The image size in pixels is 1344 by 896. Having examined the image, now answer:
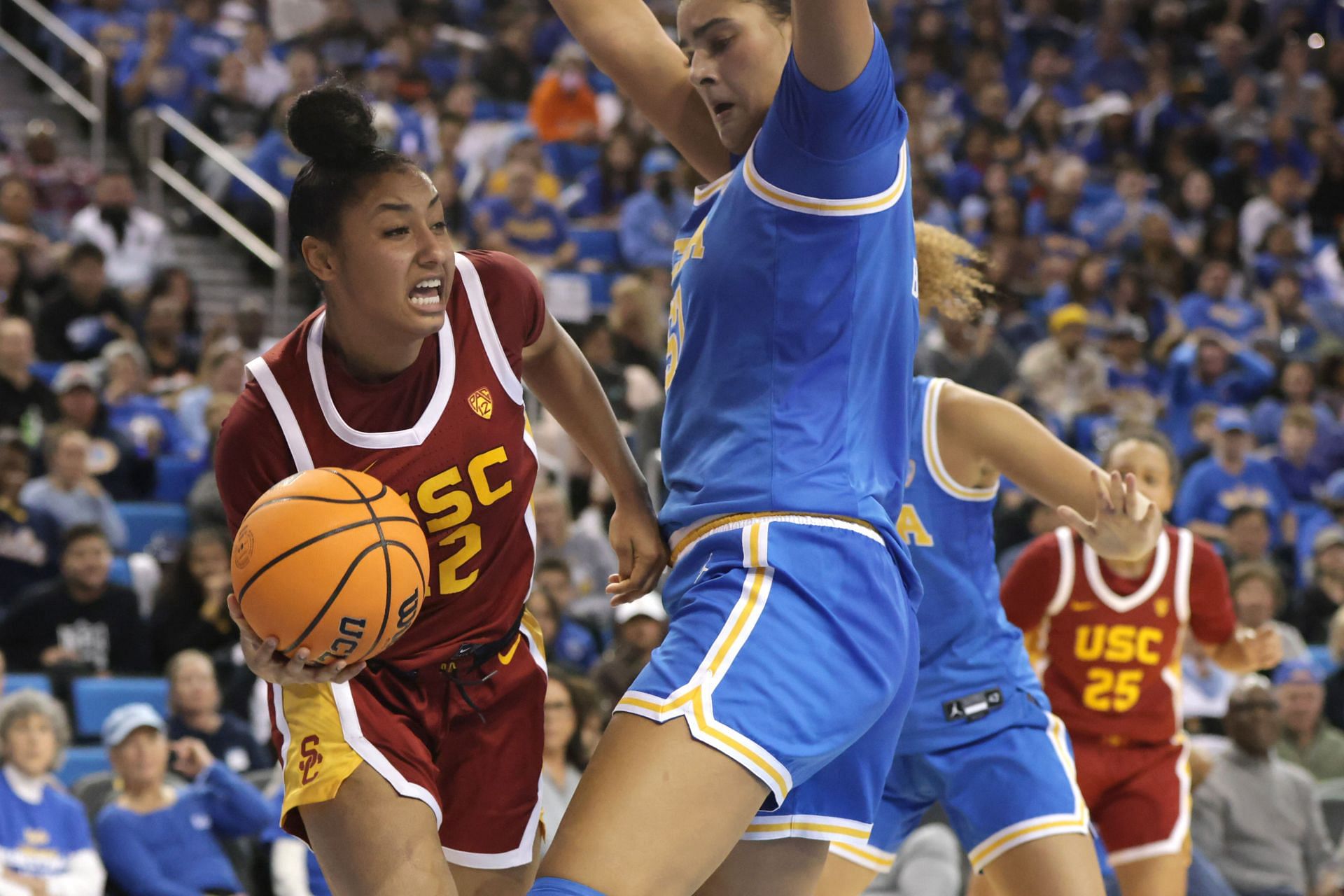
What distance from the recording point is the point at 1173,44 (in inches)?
659

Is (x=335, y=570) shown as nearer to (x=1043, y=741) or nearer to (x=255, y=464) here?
(x=255, y=464)

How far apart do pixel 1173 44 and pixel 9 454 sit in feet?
41.9

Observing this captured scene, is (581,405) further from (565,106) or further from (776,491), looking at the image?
(565,106)

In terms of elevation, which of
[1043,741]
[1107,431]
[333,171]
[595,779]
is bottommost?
[1107,431]

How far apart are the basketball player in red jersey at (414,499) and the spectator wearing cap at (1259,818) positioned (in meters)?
4.85

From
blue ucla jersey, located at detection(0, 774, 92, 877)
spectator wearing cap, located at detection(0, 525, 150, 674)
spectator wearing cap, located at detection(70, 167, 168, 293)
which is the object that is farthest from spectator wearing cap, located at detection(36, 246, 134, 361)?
blue ucla jersey, located at detection(0, 774, 92, 877)

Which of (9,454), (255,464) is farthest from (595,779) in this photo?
(9,454)

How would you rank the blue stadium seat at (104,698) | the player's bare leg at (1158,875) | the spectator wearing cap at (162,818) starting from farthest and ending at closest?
the blue stadium seat at (104,698)
the spectator wearing cap at (162,818)
the player's bare leg at (1158,875)

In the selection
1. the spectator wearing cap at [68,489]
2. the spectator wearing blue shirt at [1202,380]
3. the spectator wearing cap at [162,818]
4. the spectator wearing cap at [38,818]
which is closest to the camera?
the spectator wearing cap at [38,818]

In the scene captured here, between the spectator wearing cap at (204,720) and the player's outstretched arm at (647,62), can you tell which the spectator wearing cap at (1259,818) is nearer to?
the spectator wearing cap at (204,720)

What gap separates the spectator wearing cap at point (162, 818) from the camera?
6.21m

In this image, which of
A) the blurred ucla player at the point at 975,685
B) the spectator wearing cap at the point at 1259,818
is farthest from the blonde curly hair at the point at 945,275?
the spectator wearing cap at the point at 1259,818

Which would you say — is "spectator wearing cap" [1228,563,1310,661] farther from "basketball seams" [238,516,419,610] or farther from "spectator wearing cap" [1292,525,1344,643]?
"basketball seams" [238,516,419,610]

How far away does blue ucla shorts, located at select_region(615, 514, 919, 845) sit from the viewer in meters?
2.55
